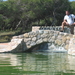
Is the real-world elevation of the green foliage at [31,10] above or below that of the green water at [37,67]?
above

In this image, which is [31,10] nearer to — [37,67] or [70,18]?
[70,18]

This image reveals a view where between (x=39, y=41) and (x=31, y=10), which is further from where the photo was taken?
(x=31, y=10)

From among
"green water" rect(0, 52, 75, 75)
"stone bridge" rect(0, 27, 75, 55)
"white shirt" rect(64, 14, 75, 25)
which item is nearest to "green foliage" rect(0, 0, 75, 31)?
"stone bridge" rect(0, 27, 75, 55)

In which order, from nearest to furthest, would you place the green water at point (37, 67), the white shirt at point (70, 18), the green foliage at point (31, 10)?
the green water at point (37, 67), the white shirt at point (70, 18), the green foliage at point (31, 10)

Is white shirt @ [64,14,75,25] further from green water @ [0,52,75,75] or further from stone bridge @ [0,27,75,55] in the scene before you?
stone bridge @ [0,27,75,55]

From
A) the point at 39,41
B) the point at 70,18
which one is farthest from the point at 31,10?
the point at 70,18

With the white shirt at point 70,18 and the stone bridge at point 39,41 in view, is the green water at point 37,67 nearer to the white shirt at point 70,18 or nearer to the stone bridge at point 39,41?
the white shirt at point 70,18

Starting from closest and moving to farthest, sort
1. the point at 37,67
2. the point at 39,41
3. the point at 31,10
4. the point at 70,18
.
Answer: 1. the point at 37,67
2. the point at 70,18
3. the point at 39,41
4. the point at 31,10

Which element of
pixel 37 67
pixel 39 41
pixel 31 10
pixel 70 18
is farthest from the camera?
pixel 31 10

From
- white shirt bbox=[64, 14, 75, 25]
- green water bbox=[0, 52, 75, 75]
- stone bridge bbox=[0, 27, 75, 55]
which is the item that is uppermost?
white shirt bbox=[64, 14, 75, 25]

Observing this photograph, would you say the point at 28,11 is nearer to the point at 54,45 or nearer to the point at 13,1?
the point at 13,1

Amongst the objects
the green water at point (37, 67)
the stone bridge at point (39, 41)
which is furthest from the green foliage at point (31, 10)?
the green water at point (37, 67)

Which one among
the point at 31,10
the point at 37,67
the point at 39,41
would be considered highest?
the point at 31,10

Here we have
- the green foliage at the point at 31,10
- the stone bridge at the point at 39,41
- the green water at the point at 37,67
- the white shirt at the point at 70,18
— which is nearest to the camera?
the green water at the point at 37,67
